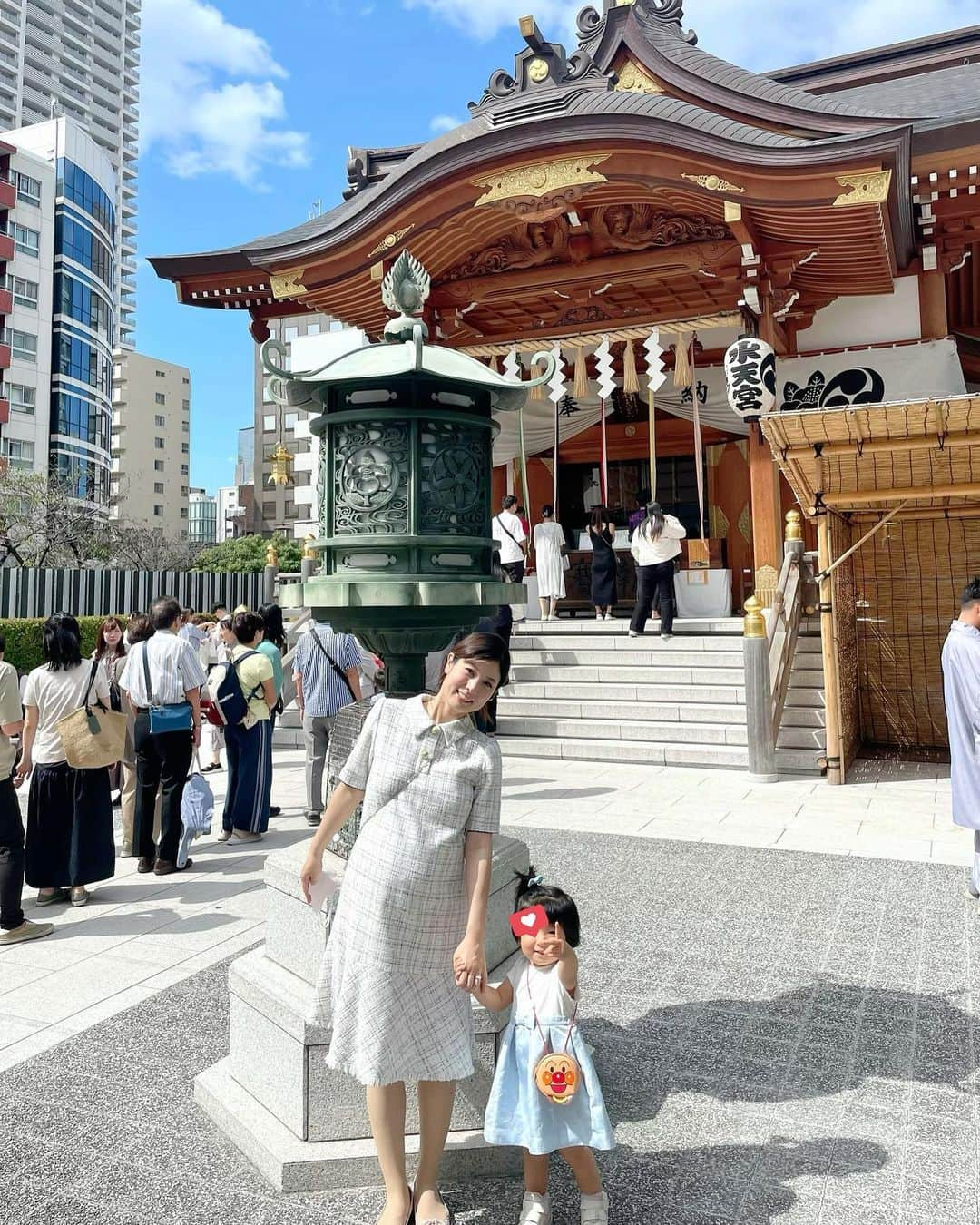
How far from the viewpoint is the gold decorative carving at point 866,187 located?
896cm

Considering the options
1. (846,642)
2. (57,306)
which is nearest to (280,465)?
(846,642)

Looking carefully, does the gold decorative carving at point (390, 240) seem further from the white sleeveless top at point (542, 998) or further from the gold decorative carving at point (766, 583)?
the white sleeveless top at point (542, 998)

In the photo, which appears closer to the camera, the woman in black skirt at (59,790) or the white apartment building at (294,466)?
the woman in black skirt at (59,790)

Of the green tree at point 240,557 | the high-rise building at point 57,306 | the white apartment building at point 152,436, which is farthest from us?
the white apartment building at point 152,436

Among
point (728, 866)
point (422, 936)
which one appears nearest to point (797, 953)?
point (728, 866)

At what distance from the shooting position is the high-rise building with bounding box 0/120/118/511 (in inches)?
1715

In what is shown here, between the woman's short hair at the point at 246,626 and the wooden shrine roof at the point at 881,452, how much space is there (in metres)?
4.21

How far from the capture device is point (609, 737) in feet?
29.8

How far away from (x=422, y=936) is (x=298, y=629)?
10578 mm

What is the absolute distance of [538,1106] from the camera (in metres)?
2.07

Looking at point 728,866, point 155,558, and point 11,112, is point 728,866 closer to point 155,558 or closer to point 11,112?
point 155,558

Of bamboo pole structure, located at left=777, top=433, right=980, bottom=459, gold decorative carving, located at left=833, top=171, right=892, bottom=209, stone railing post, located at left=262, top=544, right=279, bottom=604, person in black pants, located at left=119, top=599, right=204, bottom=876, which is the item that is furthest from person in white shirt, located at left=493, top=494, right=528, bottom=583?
person in black pants, located at left=119, top=599, right=204, bottom=876

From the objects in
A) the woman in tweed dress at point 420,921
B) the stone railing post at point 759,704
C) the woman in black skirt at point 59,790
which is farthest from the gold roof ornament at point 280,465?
the woman in tweed dress at point 420,921

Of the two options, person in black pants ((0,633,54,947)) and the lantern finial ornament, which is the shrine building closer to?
the lantern finial ornament
